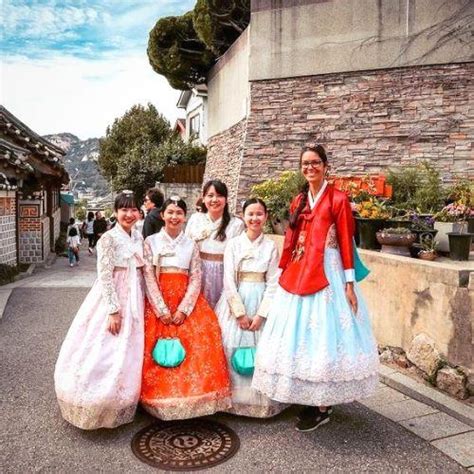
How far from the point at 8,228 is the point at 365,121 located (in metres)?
9.73

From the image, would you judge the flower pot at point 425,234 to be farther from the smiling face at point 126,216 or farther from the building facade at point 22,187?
the building facade at point 22,187

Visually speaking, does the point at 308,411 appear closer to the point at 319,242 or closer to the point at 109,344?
the point at 319,242

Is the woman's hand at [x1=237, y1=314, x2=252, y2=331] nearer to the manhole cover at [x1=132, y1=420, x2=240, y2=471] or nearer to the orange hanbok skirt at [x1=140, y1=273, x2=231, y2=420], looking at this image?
the orange hanbok skirt at [x1=140, y1=273, x2=231, y2=420]

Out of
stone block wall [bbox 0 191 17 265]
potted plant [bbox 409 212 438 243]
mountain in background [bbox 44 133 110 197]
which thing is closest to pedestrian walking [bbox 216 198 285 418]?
potted plant [bbox 409 212 438 243]

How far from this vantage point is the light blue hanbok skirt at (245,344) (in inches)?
152

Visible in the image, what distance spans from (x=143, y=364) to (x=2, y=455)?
113 centimetres

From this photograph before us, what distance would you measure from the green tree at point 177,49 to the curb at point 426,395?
1751 cm

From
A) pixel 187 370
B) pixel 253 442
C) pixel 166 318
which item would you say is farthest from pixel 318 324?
pixel 166 318

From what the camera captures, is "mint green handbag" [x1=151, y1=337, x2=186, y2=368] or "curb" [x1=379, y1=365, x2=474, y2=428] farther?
"curb" [x1=379, y1=365, x2=474, y2=428]

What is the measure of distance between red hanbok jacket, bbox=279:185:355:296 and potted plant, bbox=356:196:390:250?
2765mm

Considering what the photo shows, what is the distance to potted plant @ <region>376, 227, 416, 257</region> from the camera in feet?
18.7

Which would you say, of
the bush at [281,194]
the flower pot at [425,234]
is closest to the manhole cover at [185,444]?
the flower pot at [425,234]

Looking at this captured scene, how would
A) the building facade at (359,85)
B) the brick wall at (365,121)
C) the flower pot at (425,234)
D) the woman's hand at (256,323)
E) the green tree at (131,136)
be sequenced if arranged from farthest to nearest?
the green tree at (131,136) → the brick wall at (365,121) → the building facade at (359,85) → the flower pot at (425,234) → the woman's hand at (256,323)

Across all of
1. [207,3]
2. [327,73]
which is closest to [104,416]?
[327,73]
